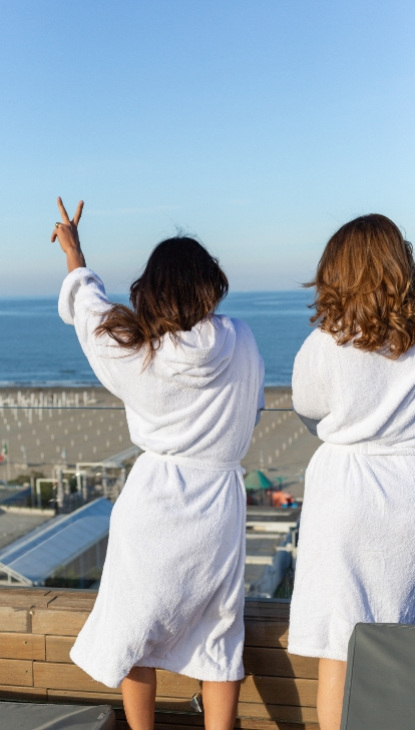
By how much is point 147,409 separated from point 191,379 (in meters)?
0.12

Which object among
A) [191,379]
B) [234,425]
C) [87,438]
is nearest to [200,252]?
[191,379]

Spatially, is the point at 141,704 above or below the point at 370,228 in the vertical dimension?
below

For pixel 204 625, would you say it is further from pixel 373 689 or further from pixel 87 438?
pixel 87 438

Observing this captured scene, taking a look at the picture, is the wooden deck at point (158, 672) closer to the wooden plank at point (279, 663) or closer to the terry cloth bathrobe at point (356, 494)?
the wooden plank at point (279, 663)

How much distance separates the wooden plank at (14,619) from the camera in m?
2.25

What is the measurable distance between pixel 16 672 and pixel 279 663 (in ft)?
2.42

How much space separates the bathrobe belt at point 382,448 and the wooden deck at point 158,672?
610 mm

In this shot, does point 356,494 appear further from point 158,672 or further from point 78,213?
point 78,213

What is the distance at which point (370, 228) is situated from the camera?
1667mm

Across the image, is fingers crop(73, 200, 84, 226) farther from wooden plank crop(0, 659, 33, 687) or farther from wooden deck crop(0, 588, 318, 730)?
wooden plank crop(0, 659, 33, 687)

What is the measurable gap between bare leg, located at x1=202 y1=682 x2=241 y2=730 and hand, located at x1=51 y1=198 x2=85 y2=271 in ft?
3.38

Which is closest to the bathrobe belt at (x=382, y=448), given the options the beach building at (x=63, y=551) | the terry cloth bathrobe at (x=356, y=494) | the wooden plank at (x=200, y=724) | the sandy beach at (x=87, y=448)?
the terry cloth bathrobe at (x=356, y=494)

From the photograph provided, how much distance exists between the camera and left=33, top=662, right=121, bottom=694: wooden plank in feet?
7.25

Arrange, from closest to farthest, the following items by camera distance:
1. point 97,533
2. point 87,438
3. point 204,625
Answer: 1. point 204,625
2. point 97,533
3. point 87,438
